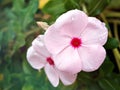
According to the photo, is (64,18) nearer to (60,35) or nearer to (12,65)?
(60,35)

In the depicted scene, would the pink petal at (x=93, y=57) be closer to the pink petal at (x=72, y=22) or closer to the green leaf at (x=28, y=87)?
the pink petal at (x=72, y=22)

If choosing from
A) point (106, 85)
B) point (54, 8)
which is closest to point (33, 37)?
point (54, 8)

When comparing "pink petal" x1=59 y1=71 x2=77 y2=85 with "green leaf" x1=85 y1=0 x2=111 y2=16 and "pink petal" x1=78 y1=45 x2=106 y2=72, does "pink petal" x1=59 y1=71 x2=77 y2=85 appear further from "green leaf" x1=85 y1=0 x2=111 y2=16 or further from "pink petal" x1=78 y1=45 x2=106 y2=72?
"green leaf" x1=85 y1=0 x2=111 y2=16

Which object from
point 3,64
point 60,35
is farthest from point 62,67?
point 3,64

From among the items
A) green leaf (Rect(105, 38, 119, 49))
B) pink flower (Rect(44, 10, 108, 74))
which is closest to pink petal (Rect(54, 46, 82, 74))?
pink flower (Rect(44, 10, 108, 74))

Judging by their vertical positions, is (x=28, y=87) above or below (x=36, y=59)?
below

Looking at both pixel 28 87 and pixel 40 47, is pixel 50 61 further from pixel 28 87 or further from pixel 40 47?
pixel 28 87

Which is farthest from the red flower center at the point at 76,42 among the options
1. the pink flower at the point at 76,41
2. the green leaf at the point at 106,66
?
the green leaf at the point at 106,66
